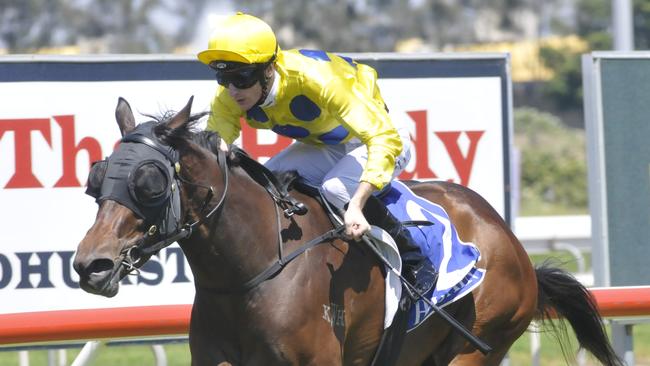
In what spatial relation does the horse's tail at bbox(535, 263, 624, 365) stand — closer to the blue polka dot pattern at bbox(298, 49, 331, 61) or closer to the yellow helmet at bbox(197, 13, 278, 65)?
the blue polka dot pattern at bbox(298, 49, 331, 61)

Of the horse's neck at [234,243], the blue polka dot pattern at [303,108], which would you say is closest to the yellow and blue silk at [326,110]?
the blue polka dot pattern at [303,108]

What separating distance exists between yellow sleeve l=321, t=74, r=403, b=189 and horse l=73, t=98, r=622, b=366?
0.28 m

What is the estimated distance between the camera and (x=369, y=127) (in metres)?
4.05

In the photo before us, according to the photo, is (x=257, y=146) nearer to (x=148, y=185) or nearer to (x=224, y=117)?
(x=224, y=117)

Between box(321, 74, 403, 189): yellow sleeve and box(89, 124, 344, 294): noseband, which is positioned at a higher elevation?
box(321, 74, 403, 189): yellow sleeve

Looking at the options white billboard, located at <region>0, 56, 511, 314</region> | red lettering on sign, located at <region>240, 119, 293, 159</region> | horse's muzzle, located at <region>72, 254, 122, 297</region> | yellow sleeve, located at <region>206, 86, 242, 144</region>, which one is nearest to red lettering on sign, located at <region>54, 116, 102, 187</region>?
white billboard, located at <region>0, 56, 511, 314</region>

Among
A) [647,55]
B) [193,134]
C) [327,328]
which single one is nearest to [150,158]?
[193,134]

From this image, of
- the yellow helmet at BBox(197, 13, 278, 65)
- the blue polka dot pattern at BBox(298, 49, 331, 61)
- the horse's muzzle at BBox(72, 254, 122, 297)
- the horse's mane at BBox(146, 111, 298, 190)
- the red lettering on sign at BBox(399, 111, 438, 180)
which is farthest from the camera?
the red lettering on sign at BBox(399, 111, 438, 180)

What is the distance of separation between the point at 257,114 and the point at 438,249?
3.13ft

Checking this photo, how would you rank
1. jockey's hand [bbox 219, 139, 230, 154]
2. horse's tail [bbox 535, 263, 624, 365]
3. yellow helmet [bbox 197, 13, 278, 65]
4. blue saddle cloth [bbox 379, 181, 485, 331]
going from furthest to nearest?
1. horse's tail [bbox 535, 263, 624, 365]
2. blue saddle cloth [bbox 379, 181, 485, 331]
3. jockey's hand [bbox 219, 139, 230, 154]
4. yellow helmet [bbox 197, 13, 278, 65]

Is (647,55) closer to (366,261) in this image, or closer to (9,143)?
(366,261)

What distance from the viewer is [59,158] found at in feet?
19.5

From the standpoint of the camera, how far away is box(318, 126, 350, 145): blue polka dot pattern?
4.36 m

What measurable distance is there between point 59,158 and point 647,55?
3252 mm
